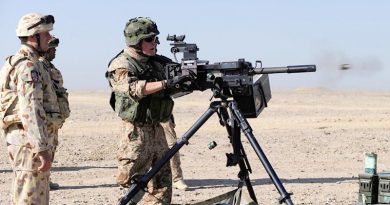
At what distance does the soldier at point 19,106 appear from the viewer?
17.7ft

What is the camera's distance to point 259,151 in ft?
19.5

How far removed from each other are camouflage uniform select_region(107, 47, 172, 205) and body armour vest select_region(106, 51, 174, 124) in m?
0.02

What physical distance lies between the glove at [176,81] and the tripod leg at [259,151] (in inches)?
15.2

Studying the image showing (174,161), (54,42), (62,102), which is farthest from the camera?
(174,161)

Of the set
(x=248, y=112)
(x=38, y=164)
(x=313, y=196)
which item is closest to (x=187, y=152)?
(x=313, y=196)

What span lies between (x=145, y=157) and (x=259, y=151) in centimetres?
95

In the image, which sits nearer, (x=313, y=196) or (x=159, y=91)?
(x=159, y=91)

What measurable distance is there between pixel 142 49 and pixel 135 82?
1.10 ft

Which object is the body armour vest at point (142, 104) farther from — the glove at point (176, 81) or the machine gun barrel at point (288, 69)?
the machine gun barrel at point (288, 69)

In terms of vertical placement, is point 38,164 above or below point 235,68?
below

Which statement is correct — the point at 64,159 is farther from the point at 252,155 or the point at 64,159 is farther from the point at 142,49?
the point at 142,49

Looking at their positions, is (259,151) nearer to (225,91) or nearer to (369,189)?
(225,91)

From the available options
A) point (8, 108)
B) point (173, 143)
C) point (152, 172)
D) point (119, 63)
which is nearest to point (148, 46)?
point (119, 63)

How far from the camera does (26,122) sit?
532cm
